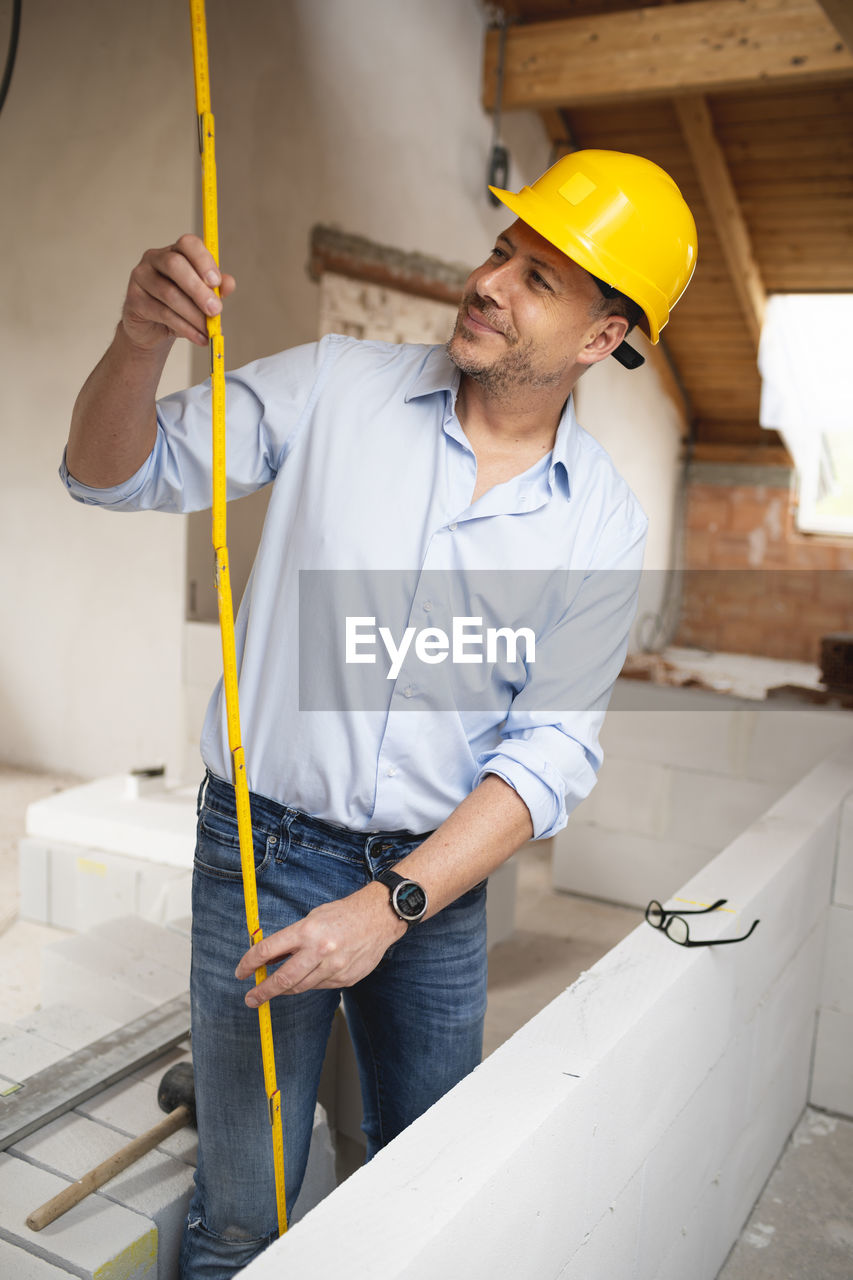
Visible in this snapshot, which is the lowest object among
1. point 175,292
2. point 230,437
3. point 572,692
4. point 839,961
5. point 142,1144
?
point 839,961

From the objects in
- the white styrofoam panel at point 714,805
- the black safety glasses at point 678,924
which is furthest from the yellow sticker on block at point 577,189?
the white styrofoam panel at point 714,805

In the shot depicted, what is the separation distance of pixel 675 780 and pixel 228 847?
108 inches

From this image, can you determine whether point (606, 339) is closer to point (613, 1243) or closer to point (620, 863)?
point (613, 1243)

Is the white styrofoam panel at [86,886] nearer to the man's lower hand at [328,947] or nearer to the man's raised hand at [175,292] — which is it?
the man's lower hand at [328,947]

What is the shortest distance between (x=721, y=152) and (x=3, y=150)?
3778mm

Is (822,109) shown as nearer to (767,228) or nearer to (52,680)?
(767,228)

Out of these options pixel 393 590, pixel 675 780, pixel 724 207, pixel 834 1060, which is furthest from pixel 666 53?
pixel 393 590

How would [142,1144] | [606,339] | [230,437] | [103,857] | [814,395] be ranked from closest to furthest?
[230,437], [606,339], [142,1144], [103,857], [814,395]

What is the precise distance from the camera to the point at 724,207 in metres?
6.36

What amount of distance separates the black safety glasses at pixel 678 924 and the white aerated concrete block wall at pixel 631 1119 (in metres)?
0.02

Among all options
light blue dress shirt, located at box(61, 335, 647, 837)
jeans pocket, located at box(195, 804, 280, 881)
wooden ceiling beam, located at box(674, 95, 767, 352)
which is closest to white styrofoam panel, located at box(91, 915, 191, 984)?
jeans pocket, located at box(195, 804, 280, 881)

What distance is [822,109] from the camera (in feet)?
19.0

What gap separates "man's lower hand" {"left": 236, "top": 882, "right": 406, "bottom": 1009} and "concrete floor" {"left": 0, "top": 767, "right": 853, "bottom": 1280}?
4.59 ft

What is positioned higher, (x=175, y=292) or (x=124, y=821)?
(x=175, y=292)
